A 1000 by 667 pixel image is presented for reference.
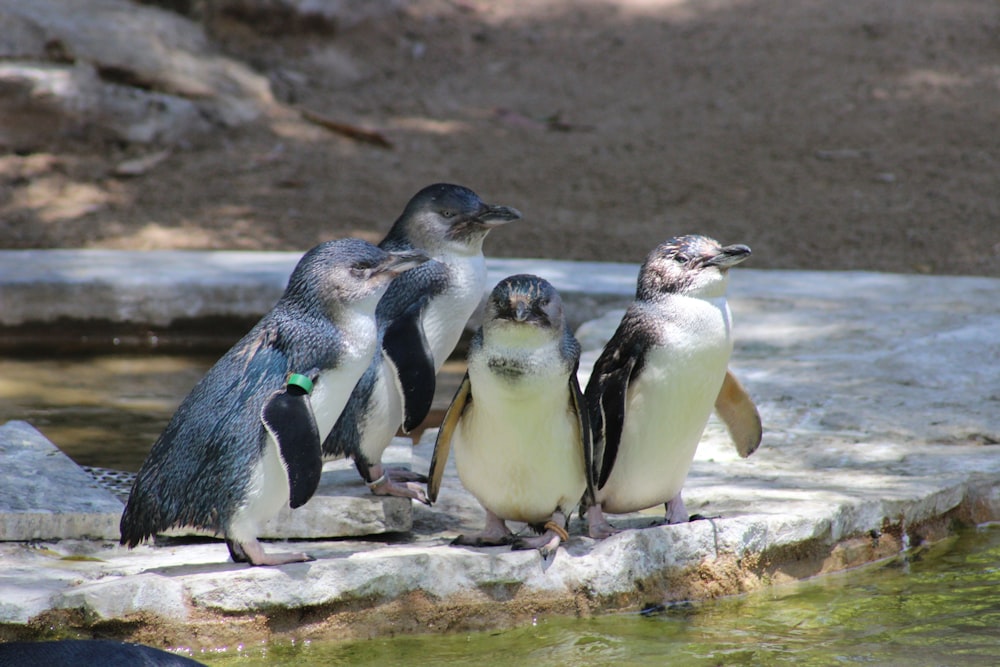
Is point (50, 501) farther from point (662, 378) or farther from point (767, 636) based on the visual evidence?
point (767, 636)

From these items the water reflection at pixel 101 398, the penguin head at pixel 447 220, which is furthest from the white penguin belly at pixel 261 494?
the water reflection at pixel 101 398

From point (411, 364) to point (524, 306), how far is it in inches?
25.6

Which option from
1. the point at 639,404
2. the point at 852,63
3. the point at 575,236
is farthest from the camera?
the point at 852,63

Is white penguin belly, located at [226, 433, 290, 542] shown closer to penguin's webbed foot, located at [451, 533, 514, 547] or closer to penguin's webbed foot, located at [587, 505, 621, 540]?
penguin's webbed foot, located at [451, 533, 514, 547]

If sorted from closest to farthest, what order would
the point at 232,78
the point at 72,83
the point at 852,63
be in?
the point at 72,83 < the point at 232,78 < the point at 852,63

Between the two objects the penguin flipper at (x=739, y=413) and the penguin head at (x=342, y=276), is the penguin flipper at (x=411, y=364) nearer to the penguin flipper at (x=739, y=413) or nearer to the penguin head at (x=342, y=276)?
the penguin head at (x=342, y=276)

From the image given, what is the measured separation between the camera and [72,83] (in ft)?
29.4

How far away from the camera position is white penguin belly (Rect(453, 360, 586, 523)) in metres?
3.17

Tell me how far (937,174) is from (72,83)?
6.34 meters

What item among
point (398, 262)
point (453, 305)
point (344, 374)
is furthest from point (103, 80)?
point (344, 374)

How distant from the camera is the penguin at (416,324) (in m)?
3.65

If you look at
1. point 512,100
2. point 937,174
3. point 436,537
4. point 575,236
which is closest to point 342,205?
point 575,236

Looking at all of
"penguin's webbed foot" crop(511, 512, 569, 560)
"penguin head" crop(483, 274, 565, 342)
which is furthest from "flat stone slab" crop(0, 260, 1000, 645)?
"penguin head" crop(483, 274, 565, 342)

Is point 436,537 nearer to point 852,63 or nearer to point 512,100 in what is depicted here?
point 512,100
